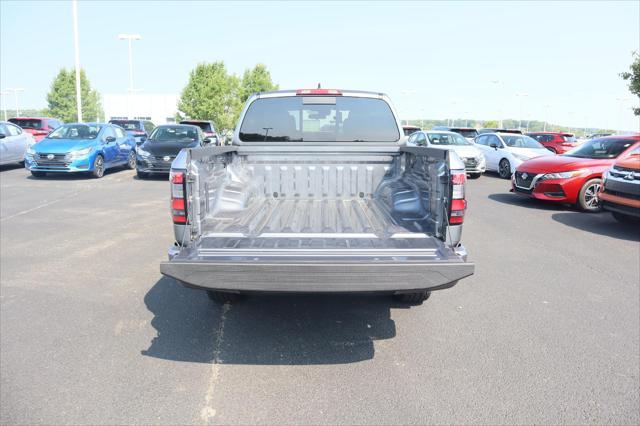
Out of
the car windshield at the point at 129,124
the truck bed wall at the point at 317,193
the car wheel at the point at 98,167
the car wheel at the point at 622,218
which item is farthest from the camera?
the car windshield at the point at 129,124

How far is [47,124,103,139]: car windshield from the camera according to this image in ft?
47.0

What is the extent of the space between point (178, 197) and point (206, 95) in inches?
1886

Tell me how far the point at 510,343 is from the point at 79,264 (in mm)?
4762

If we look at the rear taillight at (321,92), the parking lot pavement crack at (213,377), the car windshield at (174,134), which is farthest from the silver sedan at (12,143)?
the parking lot pavement crack at (213,377)

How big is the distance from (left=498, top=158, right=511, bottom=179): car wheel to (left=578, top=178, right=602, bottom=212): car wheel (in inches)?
251

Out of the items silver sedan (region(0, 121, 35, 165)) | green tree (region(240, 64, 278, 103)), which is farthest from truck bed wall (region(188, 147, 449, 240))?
green tree (region(240, 64, 278, 103))

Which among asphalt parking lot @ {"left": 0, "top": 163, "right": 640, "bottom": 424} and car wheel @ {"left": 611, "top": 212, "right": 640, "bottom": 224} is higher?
car wheel @ {"left": 611, "top": 212, "right": 640, "bottom": 224}

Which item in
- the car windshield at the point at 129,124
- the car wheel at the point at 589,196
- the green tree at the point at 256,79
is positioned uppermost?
the green tree at the point at 256,79

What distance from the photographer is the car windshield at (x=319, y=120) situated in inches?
191

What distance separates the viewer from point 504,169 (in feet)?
51.8

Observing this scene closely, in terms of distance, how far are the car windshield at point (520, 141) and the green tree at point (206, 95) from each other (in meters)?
37.7

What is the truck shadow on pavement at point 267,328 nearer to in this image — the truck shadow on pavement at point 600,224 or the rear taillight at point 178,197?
the rear taillight at point 178,197

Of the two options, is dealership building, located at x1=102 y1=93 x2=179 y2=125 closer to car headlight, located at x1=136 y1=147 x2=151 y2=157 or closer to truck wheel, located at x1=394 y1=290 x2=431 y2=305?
car headlight, located at x1=136 y1=147 x2=151 y2=157

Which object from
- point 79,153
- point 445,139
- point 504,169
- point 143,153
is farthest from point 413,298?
point 445,139
